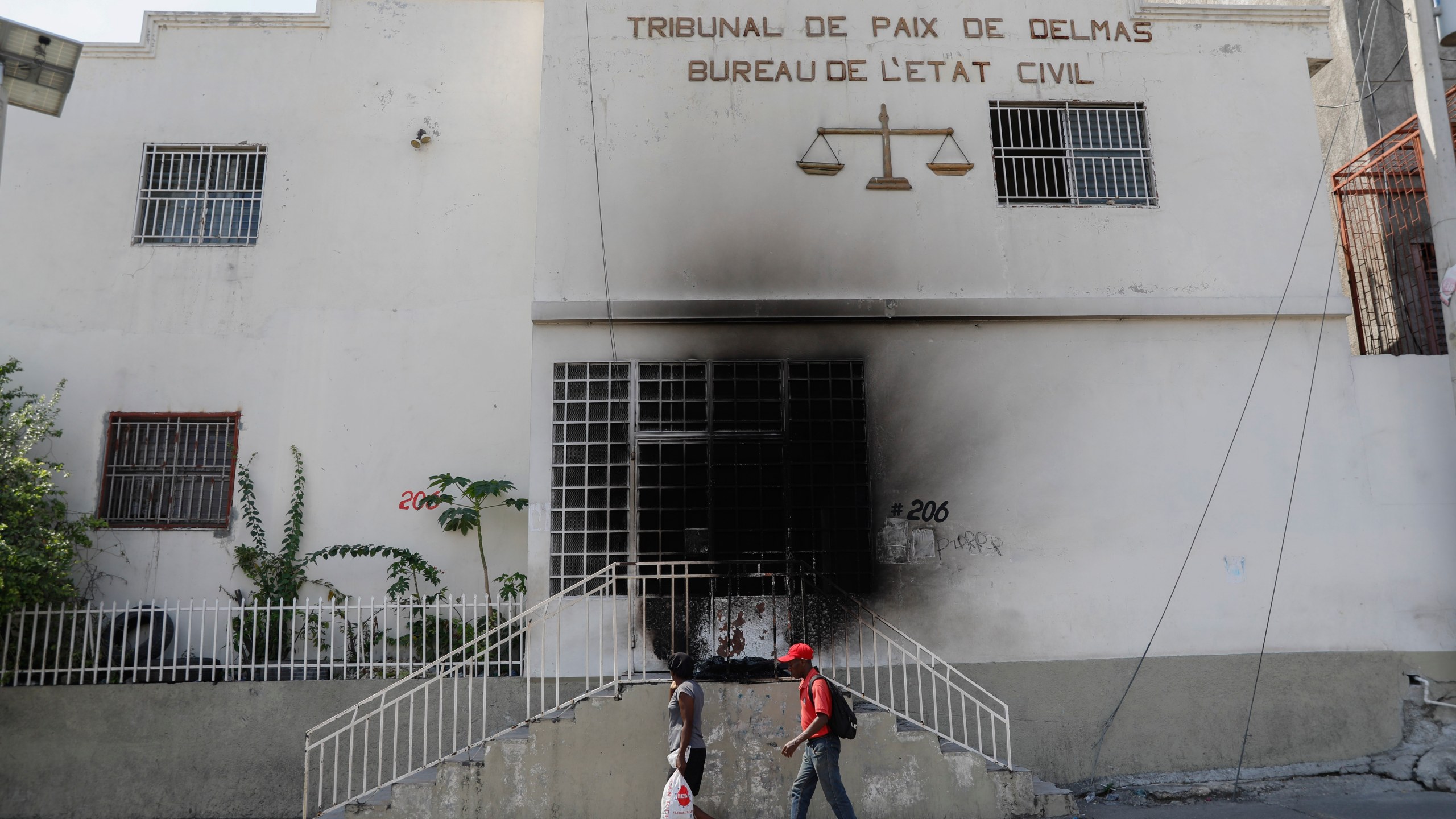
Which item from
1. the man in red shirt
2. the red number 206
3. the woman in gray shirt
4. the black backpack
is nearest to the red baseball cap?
the man in red shirt

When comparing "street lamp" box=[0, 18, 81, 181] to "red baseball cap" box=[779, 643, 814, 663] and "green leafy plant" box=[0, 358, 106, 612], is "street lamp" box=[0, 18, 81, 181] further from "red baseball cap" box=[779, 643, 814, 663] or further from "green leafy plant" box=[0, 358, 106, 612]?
"red baseball cap" box=[779, 643, 814, 663]

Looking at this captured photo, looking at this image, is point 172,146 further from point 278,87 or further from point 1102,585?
point 1102,585

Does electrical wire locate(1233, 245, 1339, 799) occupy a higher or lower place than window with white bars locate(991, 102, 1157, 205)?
lower

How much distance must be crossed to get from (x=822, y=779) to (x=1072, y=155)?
6950 mm

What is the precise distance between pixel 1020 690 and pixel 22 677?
365 inches

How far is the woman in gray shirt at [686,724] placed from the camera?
20.9 ft

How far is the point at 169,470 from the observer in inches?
412

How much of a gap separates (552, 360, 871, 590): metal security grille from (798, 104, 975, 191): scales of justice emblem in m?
1.95

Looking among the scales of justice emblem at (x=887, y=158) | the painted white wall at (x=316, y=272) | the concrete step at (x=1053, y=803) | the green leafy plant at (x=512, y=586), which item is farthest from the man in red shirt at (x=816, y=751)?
the scales of justice emblem at (x=887, y=158)

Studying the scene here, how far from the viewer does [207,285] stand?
428 inches

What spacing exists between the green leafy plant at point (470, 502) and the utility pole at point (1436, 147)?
9241 millimetres

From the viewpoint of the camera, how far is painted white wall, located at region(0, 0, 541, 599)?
10469 millimetres

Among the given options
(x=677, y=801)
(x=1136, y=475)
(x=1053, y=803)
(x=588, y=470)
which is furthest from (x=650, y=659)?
(x=1136, y=475)

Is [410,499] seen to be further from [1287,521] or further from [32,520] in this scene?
[1287,521]
